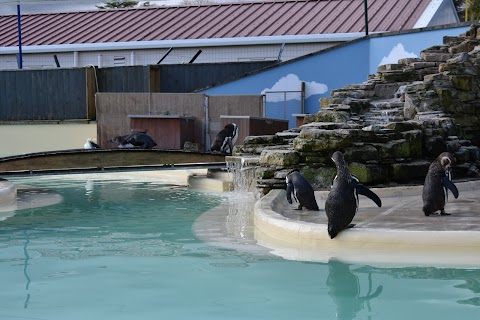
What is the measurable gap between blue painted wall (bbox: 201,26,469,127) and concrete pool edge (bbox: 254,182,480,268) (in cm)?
834

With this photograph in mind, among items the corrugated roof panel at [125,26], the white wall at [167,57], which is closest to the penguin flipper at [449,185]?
the white wall at [167,57]

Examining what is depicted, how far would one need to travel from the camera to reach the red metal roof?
63.1 ft

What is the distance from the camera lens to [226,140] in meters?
13.5

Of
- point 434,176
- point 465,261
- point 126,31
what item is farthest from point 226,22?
point 465,261

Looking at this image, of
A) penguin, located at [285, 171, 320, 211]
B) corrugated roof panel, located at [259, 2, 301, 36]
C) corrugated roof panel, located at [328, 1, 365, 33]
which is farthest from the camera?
corrugated roof panel, located at [259, 2, 301, 36]

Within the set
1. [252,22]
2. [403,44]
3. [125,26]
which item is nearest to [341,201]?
[403,44]

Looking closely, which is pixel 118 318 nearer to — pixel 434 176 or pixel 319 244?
pixel 319 244

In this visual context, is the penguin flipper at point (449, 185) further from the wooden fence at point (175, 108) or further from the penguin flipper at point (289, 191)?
the wooden fence at point (175, 108)

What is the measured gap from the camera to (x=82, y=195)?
11023mm

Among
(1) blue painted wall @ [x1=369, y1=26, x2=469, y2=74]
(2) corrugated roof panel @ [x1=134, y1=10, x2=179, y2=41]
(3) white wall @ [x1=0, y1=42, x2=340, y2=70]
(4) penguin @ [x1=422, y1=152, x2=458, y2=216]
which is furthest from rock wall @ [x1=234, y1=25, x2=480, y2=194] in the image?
(2) corrugated roof panel @ [x1=134, y1=10, x2=179, y2=41]

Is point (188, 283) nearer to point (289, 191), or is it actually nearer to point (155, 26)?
point (289, 191)

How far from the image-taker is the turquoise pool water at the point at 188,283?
479 centimetres

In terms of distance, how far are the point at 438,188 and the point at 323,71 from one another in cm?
912

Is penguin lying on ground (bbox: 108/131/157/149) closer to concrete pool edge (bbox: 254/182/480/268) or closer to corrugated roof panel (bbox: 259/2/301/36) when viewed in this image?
corrugated roof panel (bbox: 259/2/301/36)
